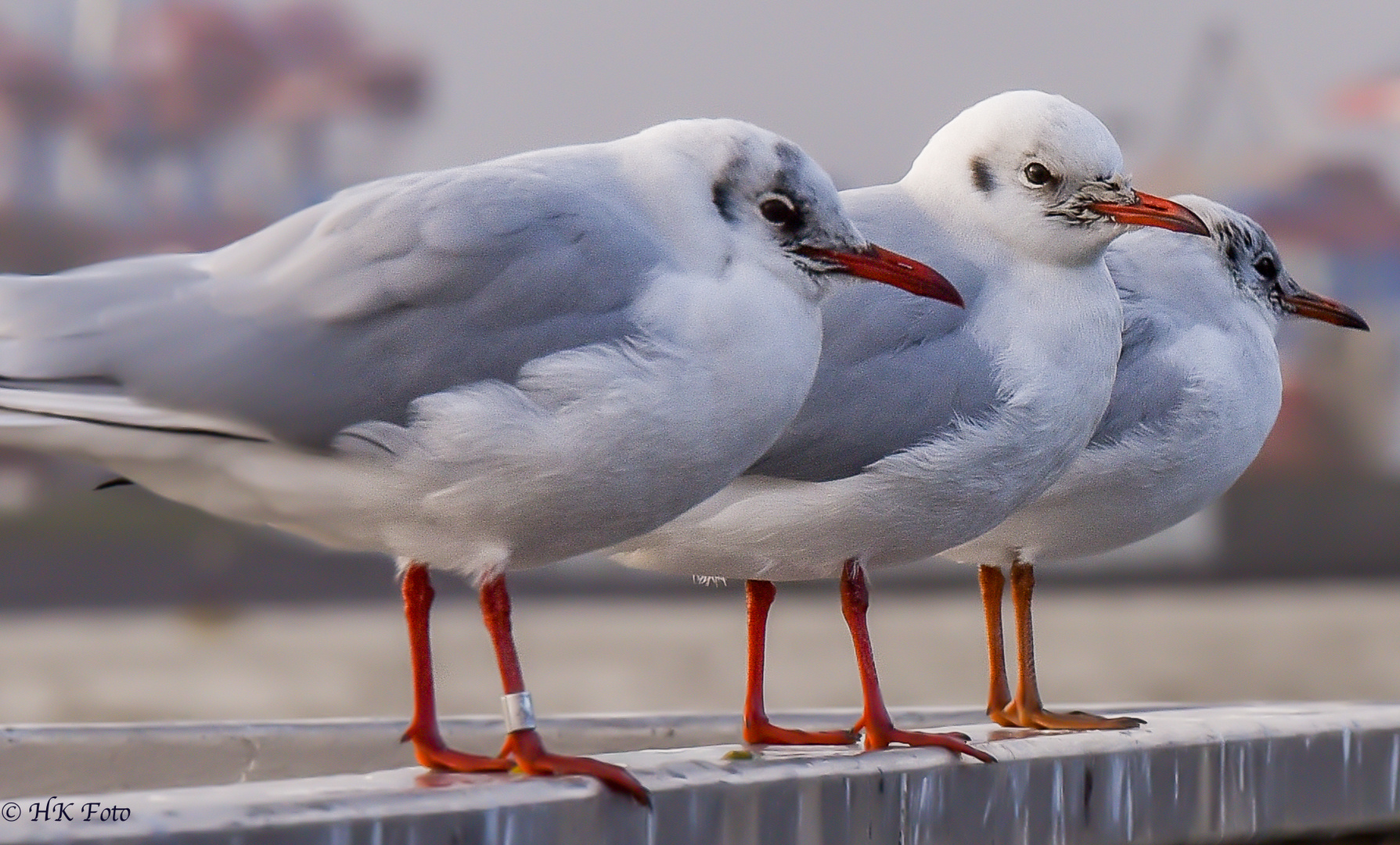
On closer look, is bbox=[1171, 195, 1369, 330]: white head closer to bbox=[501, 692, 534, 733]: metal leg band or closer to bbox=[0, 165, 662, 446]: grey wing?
bbox=[0, 165, 662, 446]: grey wing

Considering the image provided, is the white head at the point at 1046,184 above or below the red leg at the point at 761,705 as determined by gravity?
above

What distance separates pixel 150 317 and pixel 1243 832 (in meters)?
1.63

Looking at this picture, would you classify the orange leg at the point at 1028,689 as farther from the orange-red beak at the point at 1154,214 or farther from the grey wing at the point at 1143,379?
the orange-red beak at the point at 1154,214

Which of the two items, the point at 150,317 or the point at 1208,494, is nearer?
the point at 150,317

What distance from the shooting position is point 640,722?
3641mm

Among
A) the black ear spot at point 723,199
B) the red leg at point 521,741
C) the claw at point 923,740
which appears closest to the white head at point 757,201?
the black ear spot at point 723,199

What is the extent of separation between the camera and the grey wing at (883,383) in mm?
2871

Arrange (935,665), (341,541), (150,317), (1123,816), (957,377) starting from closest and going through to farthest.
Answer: (150,317) < (341,541) < (1123,816) < (957,377) < (935,665)

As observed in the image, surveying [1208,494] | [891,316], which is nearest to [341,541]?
[891,316]

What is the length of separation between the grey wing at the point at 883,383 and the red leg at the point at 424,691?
547 mm

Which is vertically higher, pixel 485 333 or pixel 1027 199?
pixel 1027 199

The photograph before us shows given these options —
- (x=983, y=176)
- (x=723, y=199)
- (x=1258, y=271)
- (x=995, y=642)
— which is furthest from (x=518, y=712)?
(x=1258, y=271)

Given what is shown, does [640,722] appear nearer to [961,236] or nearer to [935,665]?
[961,236]

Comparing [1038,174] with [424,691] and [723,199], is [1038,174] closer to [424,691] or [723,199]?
[723,199]
